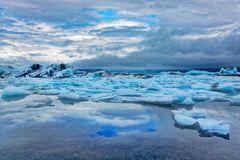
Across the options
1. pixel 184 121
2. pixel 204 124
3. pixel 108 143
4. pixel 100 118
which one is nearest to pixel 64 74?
pixel 100 118

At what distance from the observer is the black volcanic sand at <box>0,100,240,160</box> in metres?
3.79

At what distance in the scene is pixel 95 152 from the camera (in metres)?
3.93

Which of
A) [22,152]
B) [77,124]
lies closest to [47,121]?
[77,124]

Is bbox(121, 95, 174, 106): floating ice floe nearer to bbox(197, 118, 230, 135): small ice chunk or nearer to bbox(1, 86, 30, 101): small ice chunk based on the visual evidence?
bbox(197, 118, 230, 135): small ice chunk

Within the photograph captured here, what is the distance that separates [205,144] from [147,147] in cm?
86

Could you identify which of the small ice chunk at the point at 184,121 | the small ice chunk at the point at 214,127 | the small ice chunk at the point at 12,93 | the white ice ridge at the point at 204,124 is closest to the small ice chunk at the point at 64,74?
the small ice chunk at the point at 12,93

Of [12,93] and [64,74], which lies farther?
[64,74]

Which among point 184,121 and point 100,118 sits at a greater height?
point 184,121

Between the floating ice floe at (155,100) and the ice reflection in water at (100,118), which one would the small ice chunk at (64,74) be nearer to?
the floating ice floe at (155,100)

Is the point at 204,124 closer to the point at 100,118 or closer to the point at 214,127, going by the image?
the point at 214,127

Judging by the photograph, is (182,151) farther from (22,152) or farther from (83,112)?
(83,112)

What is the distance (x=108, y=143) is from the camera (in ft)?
14.4

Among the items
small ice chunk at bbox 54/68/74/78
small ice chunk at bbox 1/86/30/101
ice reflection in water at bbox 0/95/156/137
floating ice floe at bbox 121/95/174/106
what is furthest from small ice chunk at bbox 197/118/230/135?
small ice chunk at bbox 54/68/74/78

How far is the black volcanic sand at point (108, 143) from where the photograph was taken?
12.4 feet
